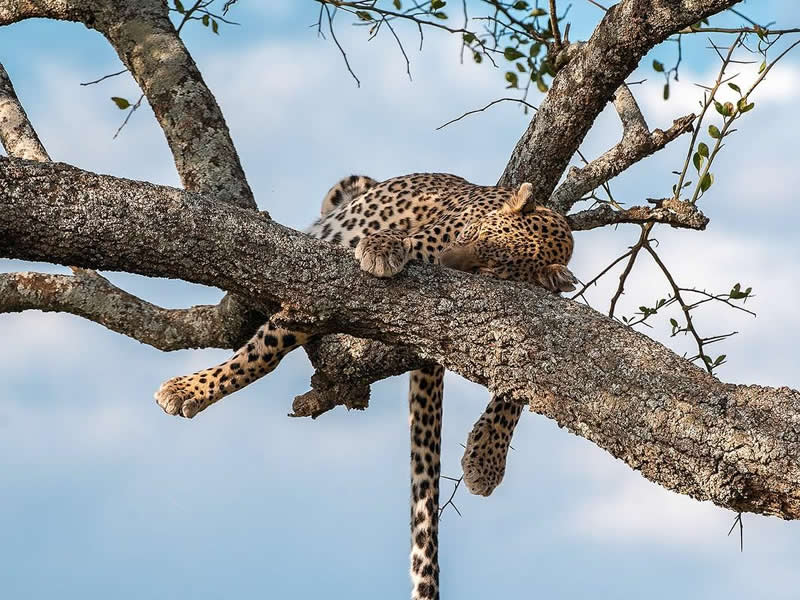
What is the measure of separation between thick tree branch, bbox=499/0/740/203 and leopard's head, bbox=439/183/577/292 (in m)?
0.30

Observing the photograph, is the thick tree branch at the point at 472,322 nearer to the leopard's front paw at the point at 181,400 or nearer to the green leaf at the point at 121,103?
the leopard's front paw at the point at 181,400

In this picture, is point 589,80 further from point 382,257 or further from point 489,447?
point 489,447

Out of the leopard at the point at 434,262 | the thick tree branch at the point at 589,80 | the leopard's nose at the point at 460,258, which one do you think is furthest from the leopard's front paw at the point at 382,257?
the thick tree branch at the point at 589,80

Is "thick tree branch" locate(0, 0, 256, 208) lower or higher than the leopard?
higher

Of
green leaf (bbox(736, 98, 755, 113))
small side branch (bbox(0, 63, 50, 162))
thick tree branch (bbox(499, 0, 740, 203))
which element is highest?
small side branch (bbox(0, 63, 50, 162))

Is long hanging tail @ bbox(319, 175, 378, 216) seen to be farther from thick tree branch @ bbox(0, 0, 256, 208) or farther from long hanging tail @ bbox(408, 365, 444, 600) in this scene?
long hanging tail @ bbox(408, 365, 444, 600)

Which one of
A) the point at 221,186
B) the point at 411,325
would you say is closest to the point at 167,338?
the point at 221,186

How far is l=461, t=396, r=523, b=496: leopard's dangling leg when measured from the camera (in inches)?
297

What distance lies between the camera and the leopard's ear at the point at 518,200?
7.00 m

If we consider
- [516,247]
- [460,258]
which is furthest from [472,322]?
[516,247]

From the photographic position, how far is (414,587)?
7.06 metres

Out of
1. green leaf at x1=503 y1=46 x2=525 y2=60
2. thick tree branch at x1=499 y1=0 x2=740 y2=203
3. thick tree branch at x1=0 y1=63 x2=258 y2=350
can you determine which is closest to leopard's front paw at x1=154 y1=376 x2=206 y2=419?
thick tree branch at x1=0 y1=63 x2=258 y2=350

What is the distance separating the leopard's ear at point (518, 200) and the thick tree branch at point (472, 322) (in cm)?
179

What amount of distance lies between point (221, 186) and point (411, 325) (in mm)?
2554
